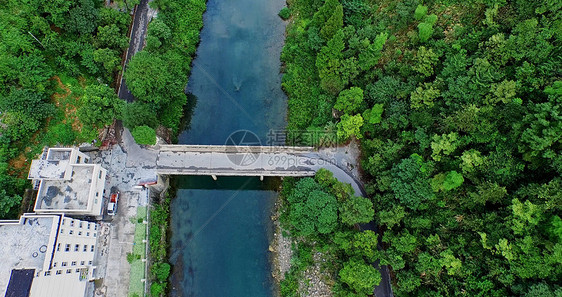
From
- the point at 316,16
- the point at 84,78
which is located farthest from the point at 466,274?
the point at 84,78

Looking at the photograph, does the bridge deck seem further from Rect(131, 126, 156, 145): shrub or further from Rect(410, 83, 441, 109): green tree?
Rect(410, 83, 441, 109): green tree

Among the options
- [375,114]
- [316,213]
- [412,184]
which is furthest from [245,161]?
[412,184]

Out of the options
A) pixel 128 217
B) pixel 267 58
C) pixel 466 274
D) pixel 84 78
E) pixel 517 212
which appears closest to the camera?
pixel 517 212

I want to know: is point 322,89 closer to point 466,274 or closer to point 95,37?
point 466,274

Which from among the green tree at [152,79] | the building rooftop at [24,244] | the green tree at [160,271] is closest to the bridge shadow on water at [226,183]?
the green tree at [160,271]

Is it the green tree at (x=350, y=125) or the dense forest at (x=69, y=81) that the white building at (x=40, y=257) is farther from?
the green tree at (x=350, y=125)

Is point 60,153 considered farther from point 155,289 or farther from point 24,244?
point 155,289
